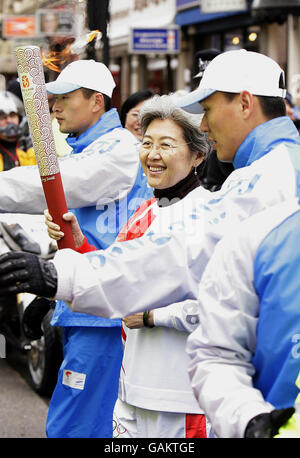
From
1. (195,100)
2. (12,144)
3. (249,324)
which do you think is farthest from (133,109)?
(249,324)

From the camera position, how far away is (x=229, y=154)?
294 centimetres

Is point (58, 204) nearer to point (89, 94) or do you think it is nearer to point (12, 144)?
point (89, 94)

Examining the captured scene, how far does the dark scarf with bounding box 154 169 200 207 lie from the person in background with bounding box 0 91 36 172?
4.50m

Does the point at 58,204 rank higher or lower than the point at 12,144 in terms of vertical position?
higher

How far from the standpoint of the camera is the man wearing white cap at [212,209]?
2656 mm

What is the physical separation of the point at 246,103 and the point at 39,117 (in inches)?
A: 29.1

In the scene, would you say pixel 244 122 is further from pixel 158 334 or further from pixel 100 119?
pixel 100 119

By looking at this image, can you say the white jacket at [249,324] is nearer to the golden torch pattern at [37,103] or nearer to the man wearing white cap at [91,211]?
the golden torch pattern at [37,103]

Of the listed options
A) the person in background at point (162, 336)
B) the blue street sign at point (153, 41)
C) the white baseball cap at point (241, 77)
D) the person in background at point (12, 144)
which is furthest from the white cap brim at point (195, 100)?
the blue street sign at point (153, 41)

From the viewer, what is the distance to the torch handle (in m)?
3.29

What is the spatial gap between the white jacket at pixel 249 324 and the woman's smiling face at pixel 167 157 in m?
1.49

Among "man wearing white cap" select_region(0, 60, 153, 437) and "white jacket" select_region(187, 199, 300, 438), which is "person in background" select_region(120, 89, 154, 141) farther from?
"white jacket" select_region(187, 199, 300, 438)

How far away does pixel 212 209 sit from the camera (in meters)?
2.77

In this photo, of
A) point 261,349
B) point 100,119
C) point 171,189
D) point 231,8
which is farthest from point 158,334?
point 231,8
